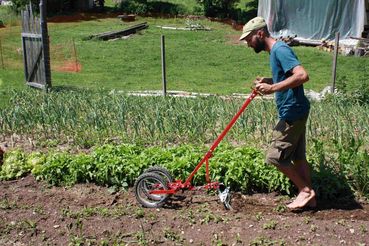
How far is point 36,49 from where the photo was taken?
1169 cm

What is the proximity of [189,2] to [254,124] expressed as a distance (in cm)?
3275

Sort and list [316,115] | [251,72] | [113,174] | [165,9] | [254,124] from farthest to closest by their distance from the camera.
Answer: [165,9]
[251,72]
[316,115]
[254,124]
[113,174]

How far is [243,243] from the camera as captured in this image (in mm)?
4238

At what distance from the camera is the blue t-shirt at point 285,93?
4.30m

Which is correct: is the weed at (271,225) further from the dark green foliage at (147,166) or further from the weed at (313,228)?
the dark green foliage at (147,166)

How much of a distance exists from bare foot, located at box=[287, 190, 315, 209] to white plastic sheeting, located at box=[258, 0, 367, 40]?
1751cm

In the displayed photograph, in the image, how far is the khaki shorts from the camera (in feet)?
14.9

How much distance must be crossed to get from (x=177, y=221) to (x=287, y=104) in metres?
1.42

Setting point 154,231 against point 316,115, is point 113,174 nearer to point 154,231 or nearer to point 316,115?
point 154,231

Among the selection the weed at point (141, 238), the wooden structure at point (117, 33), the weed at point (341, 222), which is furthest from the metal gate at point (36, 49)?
the wooden structure at point (117, 33)

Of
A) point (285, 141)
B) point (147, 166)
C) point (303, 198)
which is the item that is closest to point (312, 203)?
point (303, 198)

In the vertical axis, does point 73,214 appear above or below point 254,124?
below

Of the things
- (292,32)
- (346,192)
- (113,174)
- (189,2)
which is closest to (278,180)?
(346,192)

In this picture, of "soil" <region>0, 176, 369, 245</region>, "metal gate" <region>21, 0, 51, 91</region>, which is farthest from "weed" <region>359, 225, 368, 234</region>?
"metal gate" <region>21, 0, 51, 91</region>
